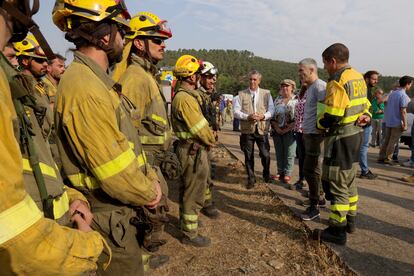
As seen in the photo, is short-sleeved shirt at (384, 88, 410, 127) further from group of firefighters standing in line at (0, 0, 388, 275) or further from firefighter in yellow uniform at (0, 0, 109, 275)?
firefighter in yellow uniform at (0, 0, 109, 275)

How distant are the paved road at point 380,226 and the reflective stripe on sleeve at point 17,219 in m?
3.38

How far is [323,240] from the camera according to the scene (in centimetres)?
388

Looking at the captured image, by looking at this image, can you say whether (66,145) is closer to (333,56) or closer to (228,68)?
(333,56)

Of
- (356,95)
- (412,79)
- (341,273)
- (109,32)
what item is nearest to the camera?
(109,32)

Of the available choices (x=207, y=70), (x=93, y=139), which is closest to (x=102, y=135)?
(x=93, y=139)

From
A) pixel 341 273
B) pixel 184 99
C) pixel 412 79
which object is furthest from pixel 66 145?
pixel 412 79

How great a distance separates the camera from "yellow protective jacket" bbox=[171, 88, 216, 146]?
12.7 ft

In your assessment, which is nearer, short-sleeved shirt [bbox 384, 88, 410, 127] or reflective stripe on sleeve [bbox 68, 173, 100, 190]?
reflective stripe on sleeve [bbox 68, 173, 100, 190]

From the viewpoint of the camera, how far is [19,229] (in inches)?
37.0

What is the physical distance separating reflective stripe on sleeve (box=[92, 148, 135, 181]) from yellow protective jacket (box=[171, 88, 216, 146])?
2.20 metres

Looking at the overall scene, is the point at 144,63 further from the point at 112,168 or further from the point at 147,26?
the point at 112,168

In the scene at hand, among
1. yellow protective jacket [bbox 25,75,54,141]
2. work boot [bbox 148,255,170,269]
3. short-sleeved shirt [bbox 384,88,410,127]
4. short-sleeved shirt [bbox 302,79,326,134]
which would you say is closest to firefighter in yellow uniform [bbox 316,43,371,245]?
short-sleeved shirt [bbox 302,79,326,134]

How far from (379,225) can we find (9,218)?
480cm

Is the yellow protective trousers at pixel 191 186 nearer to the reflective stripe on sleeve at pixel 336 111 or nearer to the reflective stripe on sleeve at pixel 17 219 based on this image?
the reflective stripe on sleeve at pixel 336 111
